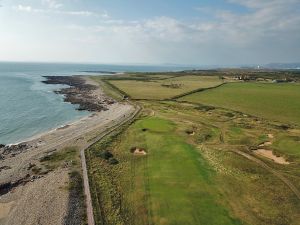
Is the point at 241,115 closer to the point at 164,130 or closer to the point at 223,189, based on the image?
the point at 164,130

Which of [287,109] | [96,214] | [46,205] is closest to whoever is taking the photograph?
[96,214]

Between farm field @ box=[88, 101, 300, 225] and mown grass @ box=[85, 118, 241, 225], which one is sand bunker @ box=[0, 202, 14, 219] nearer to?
farm field @ box=[88, 101, 300, 225]

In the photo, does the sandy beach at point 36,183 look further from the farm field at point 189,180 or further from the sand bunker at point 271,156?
the sand bunker at point 271,156

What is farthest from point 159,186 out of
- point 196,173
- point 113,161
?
point 113,161

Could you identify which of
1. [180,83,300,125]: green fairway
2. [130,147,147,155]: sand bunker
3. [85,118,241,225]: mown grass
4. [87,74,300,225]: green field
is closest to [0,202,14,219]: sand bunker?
[87,74,300,225]: green field

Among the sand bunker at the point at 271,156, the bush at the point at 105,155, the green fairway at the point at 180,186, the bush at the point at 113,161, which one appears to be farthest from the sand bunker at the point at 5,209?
the sand bunker at the point at 271,156

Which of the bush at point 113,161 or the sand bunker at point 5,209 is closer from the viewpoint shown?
the sand bunker at point 5,209

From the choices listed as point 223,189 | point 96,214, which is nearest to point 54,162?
point 96,214

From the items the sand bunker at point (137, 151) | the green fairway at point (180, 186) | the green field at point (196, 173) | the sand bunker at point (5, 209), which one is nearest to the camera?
the green fairway at point (180, 186)
